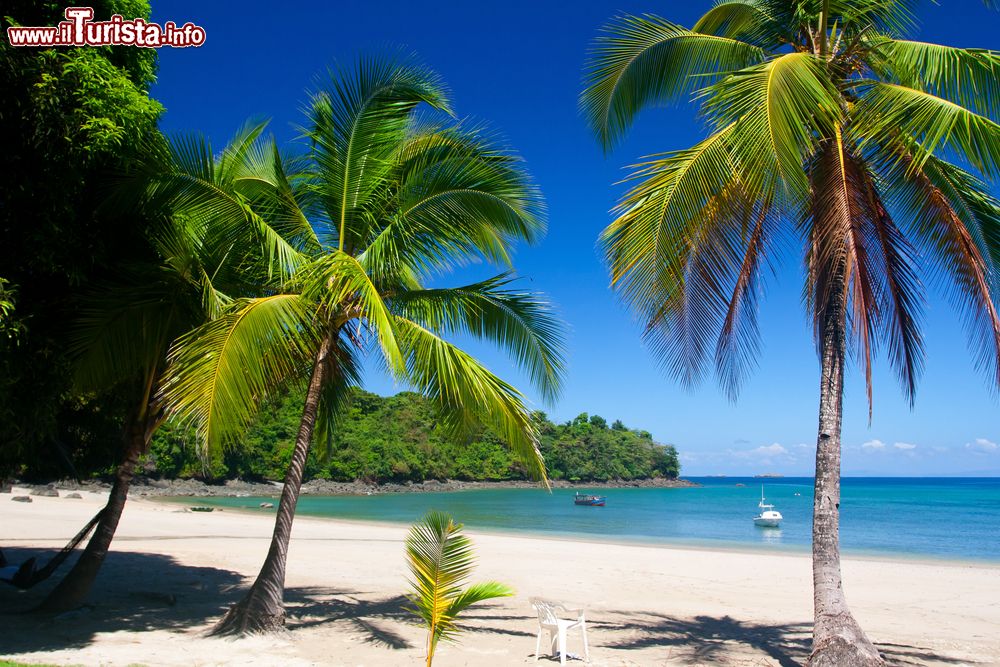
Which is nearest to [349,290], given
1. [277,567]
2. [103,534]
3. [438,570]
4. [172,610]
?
[277,567]

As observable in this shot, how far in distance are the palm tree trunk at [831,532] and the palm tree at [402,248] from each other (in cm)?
274

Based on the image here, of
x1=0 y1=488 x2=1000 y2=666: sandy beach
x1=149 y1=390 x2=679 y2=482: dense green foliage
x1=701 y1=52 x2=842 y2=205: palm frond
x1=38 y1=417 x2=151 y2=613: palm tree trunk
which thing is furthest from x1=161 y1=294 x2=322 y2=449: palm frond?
x1=149 y1=390 x2=679 y2=482: dense green foliage

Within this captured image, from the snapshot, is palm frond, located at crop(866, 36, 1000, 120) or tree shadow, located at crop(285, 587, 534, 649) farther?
tree shadow, located at crop(285, 587, 534, 649)

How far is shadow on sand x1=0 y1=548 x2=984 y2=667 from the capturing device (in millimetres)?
7680

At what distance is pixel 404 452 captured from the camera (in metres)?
79.2

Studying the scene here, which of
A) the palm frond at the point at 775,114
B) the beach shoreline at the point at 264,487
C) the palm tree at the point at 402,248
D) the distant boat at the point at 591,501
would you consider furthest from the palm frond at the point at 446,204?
the distant boat at the point at 591,501

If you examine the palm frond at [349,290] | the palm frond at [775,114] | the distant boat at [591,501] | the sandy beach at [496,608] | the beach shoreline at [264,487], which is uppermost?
the palm frond at [775,114]

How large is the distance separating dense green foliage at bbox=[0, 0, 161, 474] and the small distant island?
33.5 m

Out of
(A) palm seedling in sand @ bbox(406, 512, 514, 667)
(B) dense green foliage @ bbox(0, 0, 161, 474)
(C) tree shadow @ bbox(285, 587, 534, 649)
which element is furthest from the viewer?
(C) tree shadow @ bbox(285, 587, 534, 649)

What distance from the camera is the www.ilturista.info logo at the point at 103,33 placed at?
6121mm

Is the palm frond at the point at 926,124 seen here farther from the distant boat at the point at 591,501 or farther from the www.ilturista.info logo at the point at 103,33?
the distant boat at the point at 591,501

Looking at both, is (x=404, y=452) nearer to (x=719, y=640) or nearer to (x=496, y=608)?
(x=496, y=608)

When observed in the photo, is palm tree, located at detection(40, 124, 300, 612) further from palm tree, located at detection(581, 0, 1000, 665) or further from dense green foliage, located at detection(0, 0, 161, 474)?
palm tree, located at detection(581, 0, 1000, 665)

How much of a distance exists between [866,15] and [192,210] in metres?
7.05
